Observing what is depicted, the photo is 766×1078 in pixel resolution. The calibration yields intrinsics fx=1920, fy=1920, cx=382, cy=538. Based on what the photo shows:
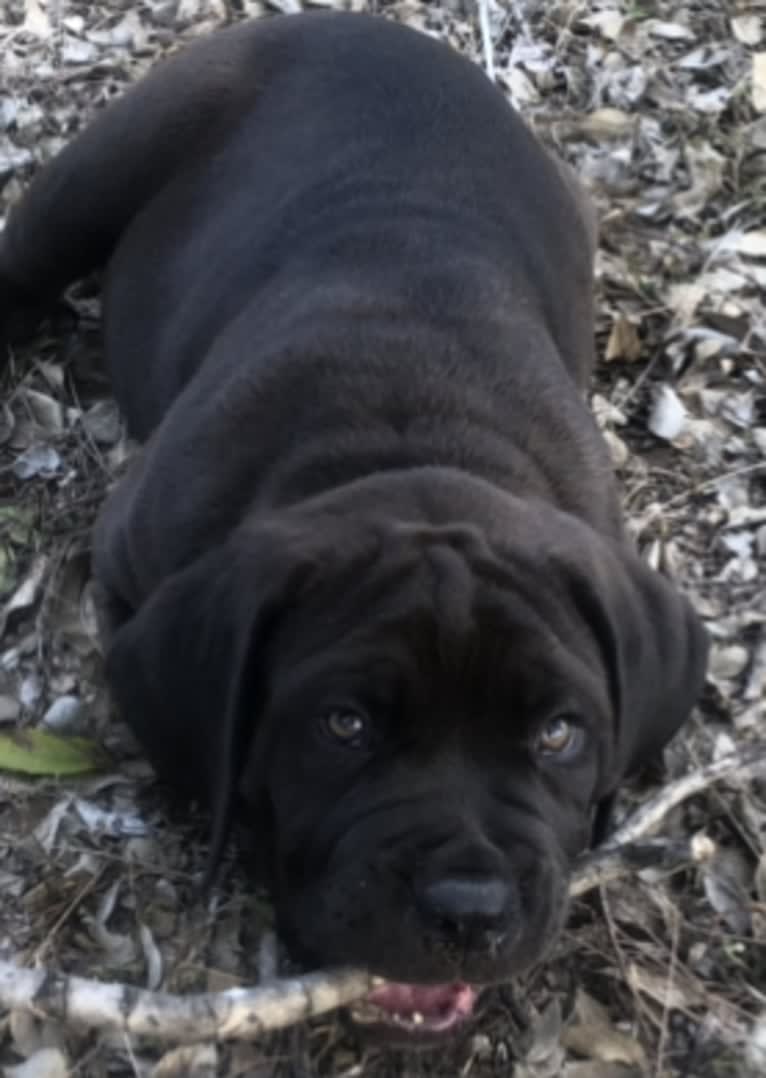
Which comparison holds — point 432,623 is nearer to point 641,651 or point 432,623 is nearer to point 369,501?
point 369,501

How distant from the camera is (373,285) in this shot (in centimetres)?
415

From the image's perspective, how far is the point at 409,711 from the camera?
3.14 metres

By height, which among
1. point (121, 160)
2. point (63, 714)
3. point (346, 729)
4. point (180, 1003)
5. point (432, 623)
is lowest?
point (63, 714)

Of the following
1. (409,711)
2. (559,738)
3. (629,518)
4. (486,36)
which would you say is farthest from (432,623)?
(486,36)

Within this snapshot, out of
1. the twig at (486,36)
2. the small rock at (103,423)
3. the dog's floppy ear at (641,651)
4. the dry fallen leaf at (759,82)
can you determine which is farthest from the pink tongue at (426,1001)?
the dry fallen leaf at (759,82)

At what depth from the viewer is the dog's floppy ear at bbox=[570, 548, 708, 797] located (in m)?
3.31

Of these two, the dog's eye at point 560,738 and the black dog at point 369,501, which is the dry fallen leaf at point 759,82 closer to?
the black dog at point 369,501

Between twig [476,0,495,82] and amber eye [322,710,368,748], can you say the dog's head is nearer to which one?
amber eye [322,710,368,748]

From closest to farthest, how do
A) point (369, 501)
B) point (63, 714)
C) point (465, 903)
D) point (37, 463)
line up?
point (465, 903) → point (369, 501) → point (63, 714) → point (37, 463)

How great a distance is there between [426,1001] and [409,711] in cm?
59

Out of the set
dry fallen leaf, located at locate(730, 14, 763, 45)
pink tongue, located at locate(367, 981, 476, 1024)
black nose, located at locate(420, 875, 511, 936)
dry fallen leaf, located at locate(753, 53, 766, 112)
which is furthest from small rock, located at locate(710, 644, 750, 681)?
dry fallen leaf, located at locate(730, 14, 763, 45)

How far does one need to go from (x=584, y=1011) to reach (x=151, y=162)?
2553 millimetres

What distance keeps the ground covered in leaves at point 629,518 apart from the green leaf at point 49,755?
0.03m

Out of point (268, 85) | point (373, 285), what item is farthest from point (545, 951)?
point (268, 85)
